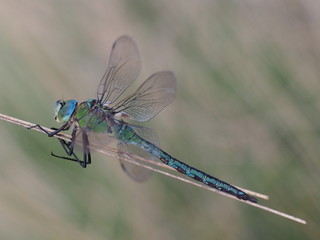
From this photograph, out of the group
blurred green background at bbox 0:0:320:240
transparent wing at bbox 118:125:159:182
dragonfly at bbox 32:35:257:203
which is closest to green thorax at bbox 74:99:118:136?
dragonfly at bbox 32:35:257:203

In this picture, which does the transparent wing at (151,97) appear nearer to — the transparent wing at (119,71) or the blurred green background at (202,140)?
the transparent wing at (119,71)

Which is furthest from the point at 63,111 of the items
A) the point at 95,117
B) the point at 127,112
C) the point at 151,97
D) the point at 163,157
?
the point at 163,157

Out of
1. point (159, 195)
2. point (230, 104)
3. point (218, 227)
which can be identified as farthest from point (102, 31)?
point (218, 227)

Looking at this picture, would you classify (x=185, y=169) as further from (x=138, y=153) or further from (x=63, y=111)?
(x=63, y=111)

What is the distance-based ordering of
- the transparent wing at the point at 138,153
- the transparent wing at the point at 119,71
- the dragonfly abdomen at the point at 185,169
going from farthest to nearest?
the transparent wing at the point at 119,71, the dragonfly abdomen at the point at 185,169, the transparent wing at the point at 138,153

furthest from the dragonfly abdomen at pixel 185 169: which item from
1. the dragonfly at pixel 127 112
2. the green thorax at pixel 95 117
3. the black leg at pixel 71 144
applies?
the black leg at pixel 71 144

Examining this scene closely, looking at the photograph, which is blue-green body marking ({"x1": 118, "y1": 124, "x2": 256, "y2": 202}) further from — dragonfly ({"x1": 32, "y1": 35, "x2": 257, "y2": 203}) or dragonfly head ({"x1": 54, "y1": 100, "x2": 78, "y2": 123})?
dragonfly head ({"x1": 54, "y1": 100, "x2": 78, "y2": 123})

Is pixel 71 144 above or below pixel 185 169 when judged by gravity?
below
